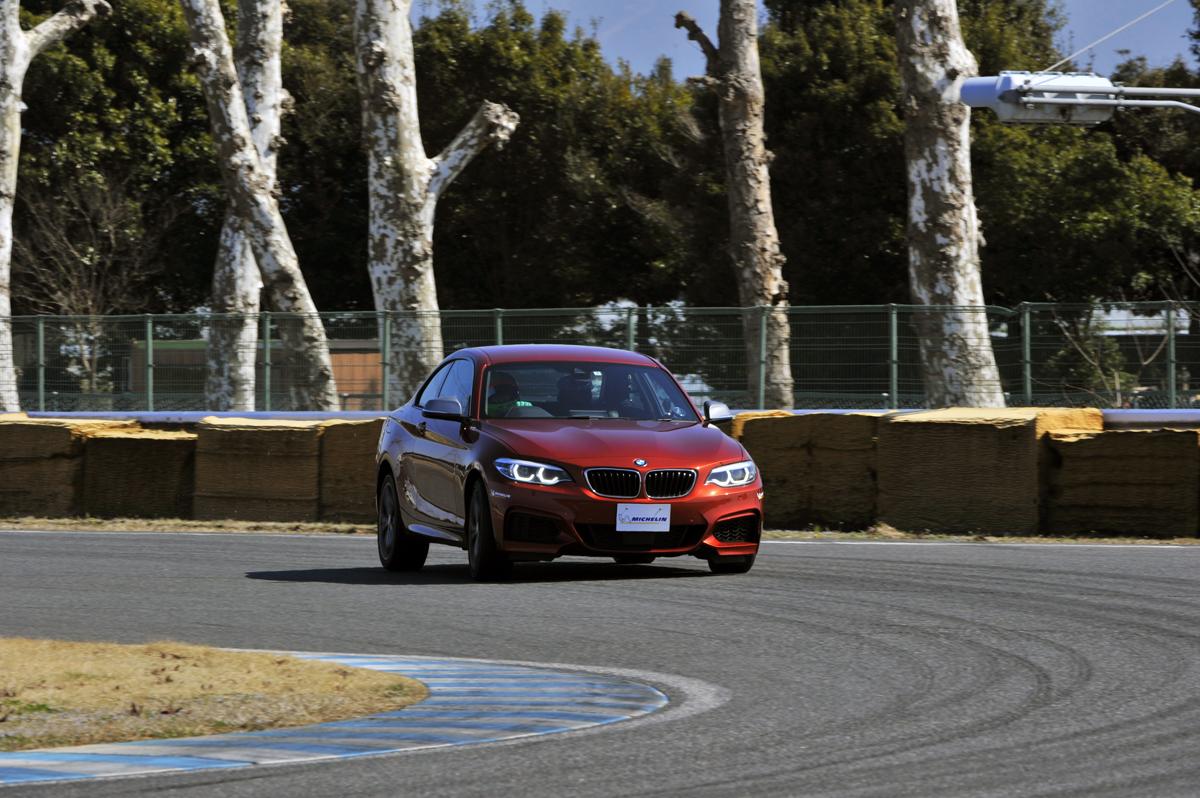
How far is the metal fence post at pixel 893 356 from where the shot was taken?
2120 centimetres

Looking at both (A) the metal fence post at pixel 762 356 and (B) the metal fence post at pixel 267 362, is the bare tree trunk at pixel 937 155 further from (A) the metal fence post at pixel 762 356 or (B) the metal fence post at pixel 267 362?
(B) the metal fence post at pixel 267 362

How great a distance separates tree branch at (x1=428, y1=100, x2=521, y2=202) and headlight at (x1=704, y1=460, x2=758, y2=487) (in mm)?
15461

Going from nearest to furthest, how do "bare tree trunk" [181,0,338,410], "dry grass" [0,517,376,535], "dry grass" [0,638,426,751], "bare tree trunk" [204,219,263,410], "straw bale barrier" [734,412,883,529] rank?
"dry grass" [0,638,426,751], "straw bale barrier" [734,412,883,529], "dry grass" [0,517,376,535], "bare tree trunk" [204,219,263,410], "bare tree trunk" [181,0,338,410]

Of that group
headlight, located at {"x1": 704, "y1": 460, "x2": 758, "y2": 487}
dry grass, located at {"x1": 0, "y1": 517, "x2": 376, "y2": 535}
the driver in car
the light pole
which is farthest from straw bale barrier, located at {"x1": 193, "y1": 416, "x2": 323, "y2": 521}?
the light pole

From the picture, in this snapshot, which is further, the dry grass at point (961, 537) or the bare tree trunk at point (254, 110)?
the bare tree trunk at point (254, 110)

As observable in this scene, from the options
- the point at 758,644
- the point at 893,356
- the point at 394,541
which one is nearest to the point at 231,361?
the point at 893,356

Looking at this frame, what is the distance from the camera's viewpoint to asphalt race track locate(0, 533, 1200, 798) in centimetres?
614

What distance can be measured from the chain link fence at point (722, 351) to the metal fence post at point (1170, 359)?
0.4 inches

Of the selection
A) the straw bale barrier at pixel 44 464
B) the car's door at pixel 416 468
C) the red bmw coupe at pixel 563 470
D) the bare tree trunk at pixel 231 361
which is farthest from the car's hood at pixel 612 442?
the bare tree trunk at pixel 231 361

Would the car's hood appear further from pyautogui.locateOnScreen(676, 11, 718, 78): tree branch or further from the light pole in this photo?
pyautogui.locateOnScreen(676, 11, 718, 78): tree branch

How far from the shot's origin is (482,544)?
12578mm

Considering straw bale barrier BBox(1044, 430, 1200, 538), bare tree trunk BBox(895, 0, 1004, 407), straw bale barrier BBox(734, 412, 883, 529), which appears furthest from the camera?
bare tree trunk BBox(895, 0, 1004, 407)

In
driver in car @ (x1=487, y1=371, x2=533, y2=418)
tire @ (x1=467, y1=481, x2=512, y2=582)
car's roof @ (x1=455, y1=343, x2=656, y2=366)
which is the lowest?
tire @ (x1=467, y1=481, x2=512, y2=582)

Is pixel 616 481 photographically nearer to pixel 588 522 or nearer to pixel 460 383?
pixel 588 522
